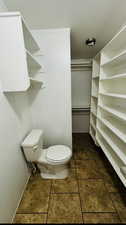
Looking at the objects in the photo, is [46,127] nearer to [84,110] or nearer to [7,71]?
[7,71]

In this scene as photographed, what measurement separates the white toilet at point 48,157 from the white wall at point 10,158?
0.13 meters

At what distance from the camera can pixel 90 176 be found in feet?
5.22

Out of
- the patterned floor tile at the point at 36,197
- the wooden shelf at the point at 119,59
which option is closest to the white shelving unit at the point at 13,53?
the wooden shelf at the point at 119,59

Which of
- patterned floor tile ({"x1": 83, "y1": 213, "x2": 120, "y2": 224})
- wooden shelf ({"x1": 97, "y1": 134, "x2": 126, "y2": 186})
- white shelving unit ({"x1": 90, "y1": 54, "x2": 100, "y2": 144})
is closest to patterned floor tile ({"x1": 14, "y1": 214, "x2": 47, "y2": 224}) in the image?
patterned floor tile ({"x1": 83, "y1": 213, "x2": 120, "y2": 224})

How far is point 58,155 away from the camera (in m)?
1.50

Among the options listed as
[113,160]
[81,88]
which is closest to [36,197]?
[113,160]

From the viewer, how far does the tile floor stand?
1101mm

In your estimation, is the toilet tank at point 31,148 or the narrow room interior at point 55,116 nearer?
the narrow room interior at point 55,116

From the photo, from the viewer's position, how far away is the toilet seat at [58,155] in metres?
1.42

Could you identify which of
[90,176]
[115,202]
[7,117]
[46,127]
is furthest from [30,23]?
[115,202]

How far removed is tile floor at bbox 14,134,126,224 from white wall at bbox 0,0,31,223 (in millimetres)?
189

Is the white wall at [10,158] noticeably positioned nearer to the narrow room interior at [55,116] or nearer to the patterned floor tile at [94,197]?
the narrow room interior at [55,116]

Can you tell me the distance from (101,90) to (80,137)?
1452mm

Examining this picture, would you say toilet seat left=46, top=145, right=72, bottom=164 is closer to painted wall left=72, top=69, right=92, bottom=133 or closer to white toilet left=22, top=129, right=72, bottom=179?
white toilet left=22, top=129, right=72, bottom=179
